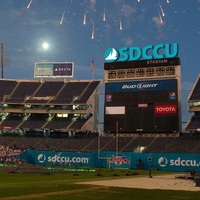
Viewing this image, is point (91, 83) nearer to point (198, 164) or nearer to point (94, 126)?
point (94, 126)

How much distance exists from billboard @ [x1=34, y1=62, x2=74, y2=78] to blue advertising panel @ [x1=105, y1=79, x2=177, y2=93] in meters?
21.0

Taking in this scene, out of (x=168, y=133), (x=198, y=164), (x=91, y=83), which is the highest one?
(x=91, y=83)

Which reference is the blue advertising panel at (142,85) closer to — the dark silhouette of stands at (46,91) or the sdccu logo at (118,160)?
the dark silhouette of stands at (46,91)

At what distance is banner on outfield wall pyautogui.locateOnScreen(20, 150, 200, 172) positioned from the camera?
57906 mm

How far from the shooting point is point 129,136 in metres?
73.6

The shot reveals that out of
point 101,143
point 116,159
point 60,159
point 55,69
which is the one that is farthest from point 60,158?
point 55,69

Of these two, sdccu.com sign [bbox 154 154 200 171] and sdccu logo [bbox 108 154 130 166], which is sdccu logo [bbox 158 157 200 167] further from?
sdccu logo [bbox 108 154 130 166]

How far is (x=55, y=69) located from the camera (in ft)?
317

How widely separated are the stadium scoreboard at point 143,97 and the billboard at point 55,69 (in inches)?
799

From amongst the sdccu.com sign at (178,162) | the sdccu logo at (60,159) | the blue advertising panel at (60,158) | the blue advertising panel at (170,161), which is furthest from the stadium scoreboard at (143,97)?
the sdccu logo at (60,159)

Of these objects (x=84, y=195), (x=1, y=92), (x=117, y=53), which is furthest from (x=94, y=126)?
(x=84, y=195)

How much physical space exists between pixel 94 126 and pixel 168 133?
22.4 metres

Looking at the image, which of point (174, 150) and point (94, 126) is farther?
point (94, 126)

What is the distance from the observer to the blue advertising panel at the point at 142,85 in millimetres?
70750
